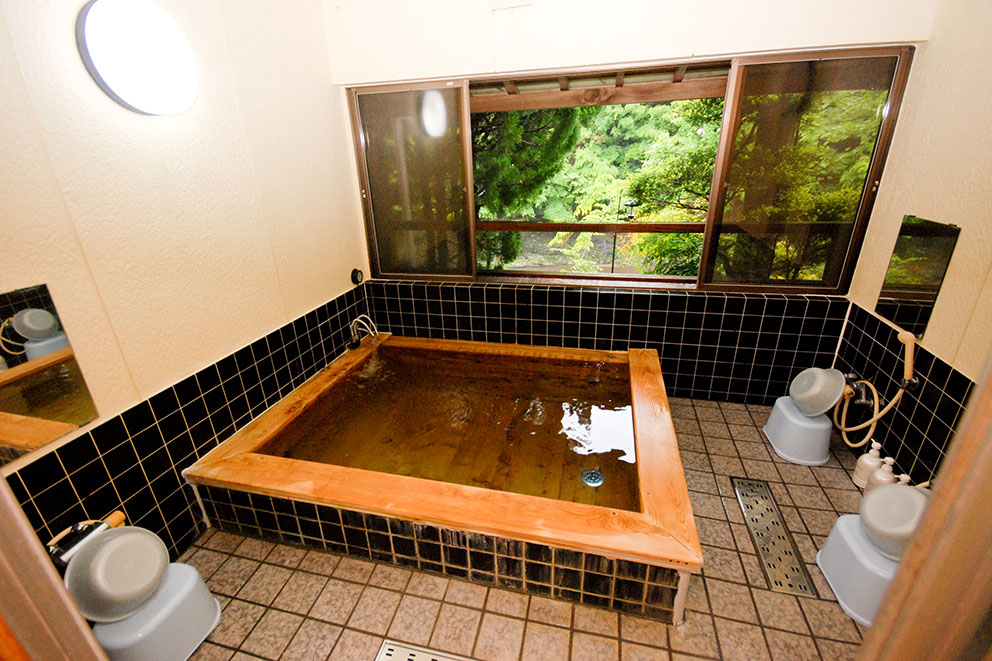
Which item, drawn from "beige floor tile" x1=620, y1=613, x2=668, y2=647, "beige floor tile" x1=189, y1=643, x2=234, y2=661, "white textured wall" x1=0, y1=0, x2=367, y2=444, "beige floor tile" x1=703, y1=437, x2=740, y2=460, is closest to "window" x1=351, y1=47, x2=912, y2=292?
"white textured wall" x1=0, y1=0, x2=367, y2=444

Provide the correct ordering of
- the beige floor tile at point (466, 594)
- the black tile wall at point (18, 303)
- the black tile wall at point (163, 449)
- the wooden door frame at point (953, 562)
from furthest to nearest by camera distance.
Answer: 1. the beige floor tile at point (466, 594)
2. the black tile wall at point (163, 449)
3. the black tile wall at point (18, 303)
4. the wooden door frame at point (953, 562)

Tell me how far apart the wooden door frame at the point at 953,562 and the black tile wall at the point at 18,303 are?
213 cm

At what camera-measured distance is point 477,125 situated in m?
4.91

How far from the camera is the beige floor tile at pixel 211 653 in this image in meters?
1.51

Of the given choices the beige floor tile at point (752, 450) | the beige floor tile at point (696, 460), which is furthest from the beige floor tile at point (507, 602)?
the beige floor tile at point (752, 450)

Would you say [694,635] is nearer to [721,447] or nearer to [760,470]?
[760,470]

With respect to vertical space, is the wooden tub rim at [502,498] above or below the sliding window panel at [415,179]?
below

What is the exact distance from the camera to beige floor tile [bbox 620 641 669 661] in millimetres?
1469

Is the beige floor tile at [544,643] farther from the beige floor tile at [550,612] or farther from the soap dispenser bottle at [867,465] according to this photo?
the soap dispenser bottle at [867,465]

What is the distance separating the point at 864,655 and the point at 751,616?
128cm

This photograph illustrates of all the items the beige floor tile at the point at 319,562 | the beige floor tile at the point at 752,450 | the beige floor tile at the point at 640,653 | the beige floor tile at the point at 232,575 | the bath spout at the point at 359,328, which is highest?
the bath spout at the point at 359,328

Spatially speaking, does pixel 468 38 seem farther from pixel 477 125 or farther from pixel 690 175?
pixel 690 175

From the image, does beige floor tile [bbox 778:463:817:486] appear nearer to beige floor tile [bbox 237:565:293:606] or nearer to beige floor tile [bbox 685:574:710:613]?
beige floor tile [bbox 685:574:710:613]

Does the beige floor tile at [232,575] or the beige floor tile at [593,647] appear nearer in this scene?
the beige floor tile at [593,647]
